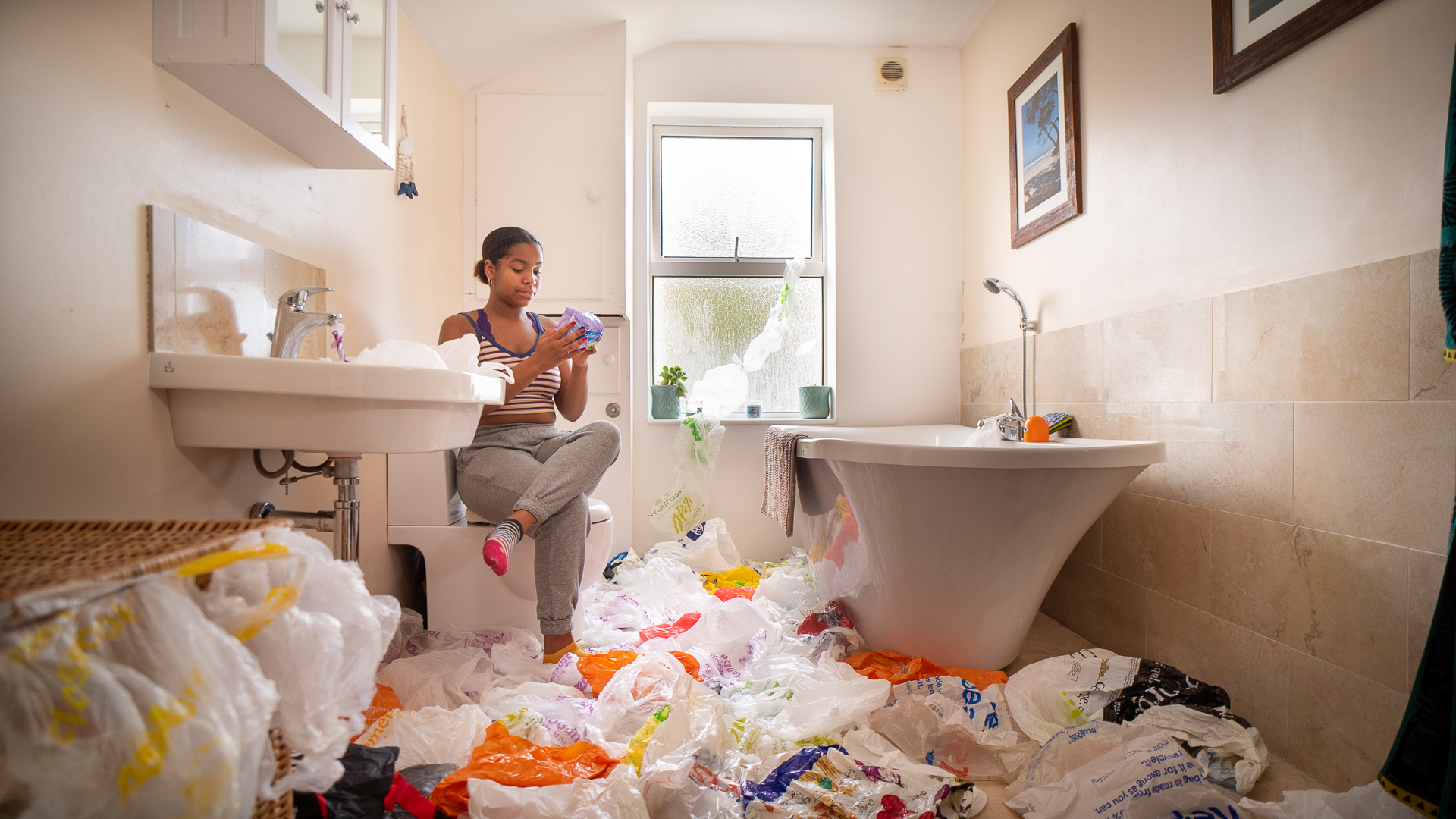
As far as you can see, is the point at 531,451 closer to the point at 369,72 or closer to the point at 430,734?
the point at 430,734

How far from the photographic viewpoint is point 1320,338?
115 cm

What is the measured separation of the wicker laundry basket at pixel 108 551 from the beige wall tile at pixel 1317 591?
5.16 ft

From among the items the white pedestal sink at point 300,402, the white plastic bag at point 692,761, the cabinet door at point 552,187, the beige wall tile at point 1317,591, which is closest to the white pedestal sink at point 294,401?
the white pedestal sink at point 300,402

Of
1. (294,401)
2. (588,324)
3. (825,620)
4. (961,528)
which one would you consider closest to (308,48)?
(294,401)

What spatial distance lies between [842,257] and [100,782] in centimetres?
260

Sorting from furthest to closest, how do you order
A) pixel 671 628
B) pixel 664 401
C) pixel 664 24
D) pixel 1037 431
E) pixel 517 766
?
pixel 664 401 < pixel 664 24 < pixel 1037 431 < pixel 671 628 < pixel 517 766

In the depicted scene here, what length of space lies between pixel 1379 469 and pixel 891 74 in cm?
227

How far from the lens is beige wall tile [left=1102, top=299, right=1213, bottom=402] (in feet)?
4.67

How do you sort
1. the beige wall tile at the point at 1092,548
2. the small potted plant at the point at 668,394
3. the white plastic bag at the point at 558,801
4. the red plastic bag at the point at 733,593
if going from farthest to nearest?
the small potted plant at the point at 668,394
the red plastic bag at the point at 733,593
the beige wall tile at the point at 1092,548
the white plastic bag at the point at 558,801

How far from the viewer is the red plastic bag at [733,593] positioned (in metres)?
2.06

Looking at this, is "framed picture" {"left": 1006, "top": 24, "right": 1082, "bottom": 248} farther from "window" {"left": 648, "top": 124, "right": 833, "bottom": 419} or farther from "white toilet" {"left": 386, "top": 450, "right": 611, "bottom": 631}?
"white toilet" {"left": 386, "top": 450, "right": 611, "bottom": 631}

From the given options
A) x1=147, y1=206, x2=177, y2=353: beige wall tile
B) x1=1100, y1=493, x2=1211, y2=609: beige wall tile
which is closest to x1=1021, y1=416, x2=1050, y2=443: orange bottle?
x1=1100, y1=493, x2=1211, y2=609: beige wall tile

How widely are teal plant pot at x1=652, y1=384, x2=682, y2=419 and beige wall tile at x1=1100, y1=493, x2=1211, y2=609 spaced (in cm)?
156

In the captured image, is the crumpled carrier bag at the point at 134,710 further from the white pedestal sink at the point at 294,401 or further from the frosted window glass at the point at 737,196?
the frosted window glass at the point at 737,196
